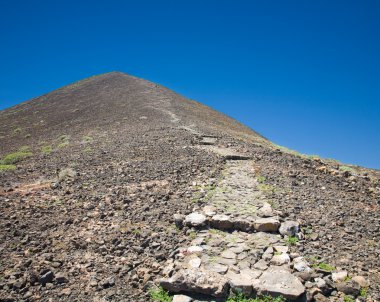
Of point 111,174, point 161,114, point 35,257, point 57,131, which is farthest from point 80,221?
point 161,114

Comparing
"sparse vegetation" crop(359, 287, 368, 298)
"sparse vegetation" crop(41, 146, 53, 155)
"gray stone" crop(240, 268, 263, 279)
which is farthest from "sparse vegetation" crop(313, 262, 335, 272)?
"sparse vegetation" crop(41, 146, 53, 155)

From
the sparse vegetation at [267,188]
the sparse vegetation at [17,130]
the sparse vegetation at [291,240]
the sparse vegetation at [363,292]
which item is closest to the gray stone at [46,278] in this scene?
the sparse vegetation at [291,240]

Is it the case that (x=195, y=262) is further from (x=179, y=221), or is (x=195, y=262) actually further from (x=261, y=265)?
(x=179, y=221)

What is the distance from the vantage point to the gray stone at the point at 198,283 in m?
5.73

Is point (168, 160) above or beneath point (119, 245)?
above

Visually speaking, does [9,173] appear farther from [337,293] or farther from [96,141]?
[337,293]

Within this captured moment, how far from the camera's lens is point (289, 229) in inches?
307

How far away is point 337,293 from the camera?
5766 millimetres

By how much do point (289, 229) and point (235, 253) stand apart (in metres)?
1.69

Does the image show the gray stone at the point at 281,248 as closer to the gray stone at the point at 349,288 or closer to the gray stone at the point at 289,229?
the gray stone at the point at 289,229

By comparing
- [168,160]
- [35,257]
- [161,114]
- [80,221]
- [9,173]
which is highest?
[161,114]

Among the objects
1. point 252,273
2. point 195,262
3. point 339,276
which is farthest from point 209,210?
point 339,276

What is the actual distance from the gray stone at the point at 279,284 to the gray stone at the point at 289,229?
1587 mm

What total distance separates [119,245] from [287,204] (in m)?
5.19
